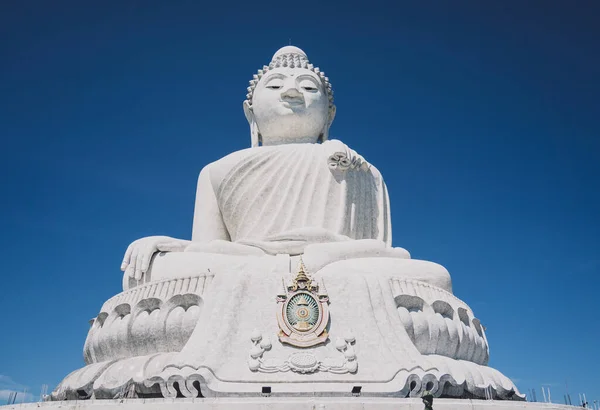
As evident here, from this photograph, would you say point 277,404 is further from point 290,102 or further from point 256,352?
point 290,102

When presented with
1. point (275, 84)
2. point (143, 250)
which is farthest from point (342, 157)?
point (143, 250)

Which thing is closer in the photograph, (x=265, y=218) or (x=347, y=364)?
(x=347, y=364)

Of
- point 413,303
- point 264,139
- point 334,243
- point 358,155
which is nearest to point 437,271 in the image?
point 413,303

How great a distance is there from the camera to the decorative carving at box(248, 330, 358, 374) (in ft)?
19.2

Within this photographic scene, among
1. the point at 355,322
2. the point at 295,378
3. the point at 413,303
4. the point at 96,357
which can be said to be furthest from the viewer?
the point at 96,357

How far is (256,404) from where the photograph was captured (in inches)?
198

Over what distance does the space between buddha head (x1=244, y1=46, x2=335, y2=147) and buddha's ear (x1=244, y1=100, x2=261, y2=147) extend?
0.03 meters

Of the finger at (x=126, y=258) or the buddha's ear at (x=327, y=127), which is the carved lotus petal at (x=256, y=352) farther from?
the buddha's ear at (x=327, y=127)

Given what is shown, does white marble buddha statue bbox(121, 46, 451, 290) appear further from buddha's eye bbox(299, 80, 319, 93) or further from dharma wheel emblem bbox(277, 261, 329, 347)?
dharma wheel emblem bbox(277, 261, 329, 347)

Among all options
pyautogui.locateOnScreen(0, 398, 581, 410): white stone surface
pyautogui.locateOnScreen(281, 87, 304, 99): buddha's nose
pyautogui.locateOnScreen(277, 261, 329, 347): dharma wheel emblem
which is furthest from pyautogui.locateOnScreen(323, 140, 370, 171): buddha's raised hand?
pyautogui.locateOnScreen(0, 398, 581, 410): white stone surface

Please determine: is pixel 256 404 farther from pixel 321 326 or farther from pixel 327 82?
pixel 327 82

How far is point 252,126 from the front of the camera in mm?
10797

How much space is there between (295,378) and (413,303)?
68.5 inches

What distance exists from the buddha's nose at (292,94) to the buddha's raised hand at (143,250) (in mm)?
3287
